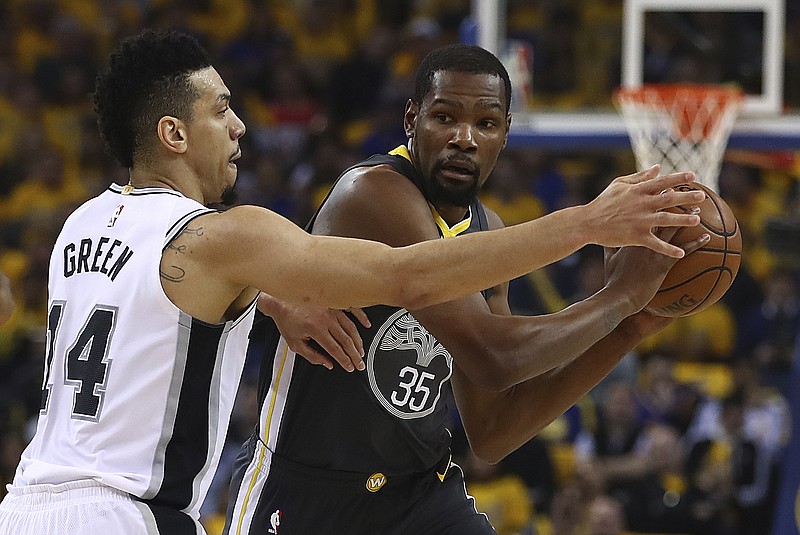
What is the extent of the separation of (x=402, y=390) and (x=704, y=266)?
3.33ft

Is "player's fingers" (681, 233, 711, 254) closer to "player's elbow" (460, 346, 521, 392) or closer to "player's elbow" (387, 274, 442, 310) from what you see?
"player's elbow" (460, 346, 521, 392)

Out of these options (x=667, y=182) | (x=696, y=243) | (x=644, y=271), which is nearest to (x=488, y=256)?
(x=667, y=182)

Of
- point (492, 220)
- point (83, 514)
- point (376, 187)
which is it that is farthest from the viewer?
point (492, 220)

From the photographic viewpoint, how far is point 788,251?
7.30m

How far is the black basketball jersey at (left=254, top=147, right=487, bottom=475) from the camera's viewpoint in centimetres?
380

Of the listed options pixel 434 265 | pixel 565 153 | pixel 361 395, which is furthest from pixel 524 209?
pixel 434 265

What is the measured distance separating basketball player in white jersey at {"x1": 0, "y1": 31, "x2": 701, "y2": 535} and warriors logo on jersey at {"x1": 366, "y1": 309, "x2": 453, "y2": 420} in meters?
0.85

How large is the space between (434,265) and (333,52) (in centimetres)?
999

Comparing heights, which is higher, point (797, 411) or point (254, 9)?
point (254, 9)

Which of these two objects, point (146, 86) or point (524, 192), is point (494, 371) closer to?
point (146, 86)

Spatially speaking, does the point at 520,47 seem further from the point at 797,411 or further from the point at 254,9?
the point at 254,9

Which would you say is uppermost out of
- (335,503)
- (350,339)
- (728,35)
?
(728,35)

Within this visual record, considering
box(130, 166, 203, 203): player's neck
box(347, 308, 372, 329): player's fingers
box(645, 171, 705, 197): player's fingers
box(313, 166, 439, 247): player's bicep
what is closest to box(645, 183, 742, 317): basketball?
box(645, 171, 705, 197): player's fingers

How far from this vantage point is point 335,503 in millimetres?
3807
